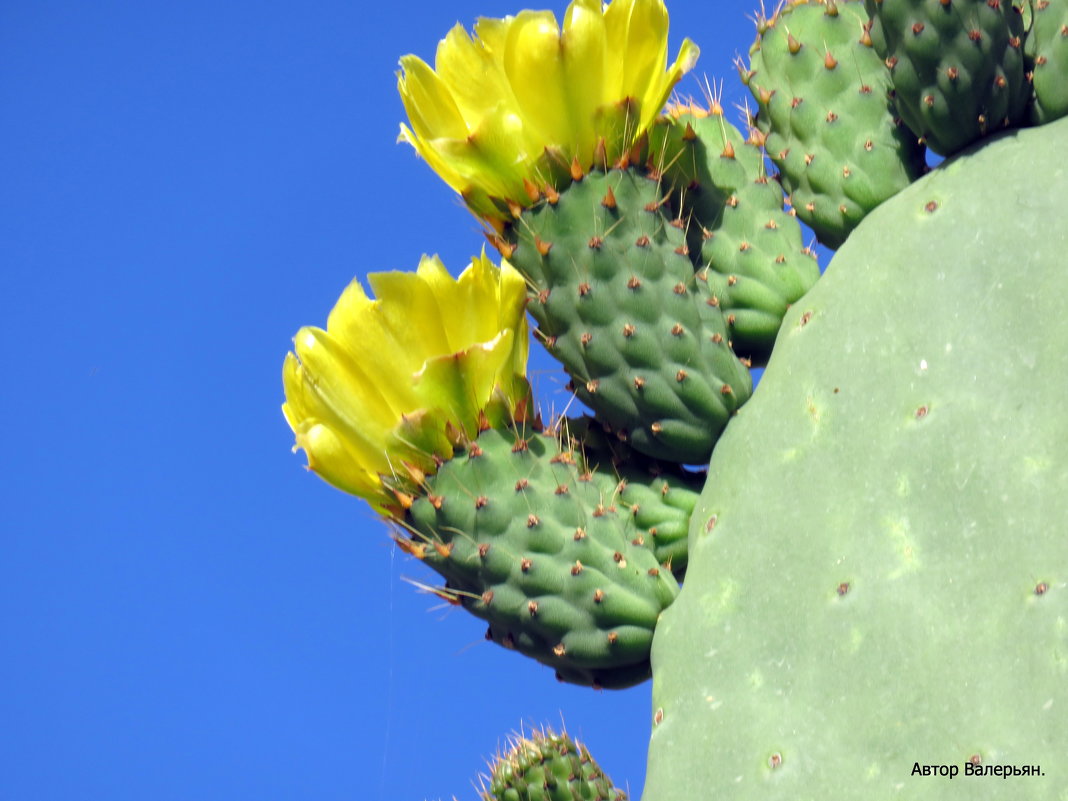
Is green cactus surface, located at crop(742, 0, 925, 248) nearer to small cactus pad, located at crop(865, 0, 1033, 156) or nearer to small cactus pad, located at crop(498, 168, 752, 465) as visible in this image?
small cactus pad, located at crop(865, 0, 1033, 156)

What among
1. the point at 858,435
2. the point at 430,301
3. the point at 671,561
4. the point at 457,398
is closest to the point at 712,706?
the point at 671,561

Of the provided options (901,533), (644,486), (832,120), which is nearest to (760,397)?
(644,486)

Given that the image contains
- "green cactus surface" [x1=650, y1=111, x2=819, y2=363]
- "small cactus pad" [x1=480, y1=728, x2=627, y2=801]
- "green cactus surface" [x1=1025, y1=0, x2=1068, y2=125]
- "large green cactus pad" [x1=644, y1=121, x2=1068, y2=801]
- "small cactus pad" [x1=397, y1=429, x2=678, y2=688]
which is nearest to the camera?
"large green cactus pad" [x1=644, y1=121, x2=1068, y2=801]

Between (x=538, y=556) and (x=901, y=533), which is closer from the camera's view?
(x=901, y=533)

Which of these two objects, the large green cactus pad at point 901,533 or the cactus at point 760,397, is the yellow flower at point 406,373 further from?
the large green cactus pad at point 901,533

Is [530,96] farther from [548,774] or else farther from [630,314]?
[548,774]

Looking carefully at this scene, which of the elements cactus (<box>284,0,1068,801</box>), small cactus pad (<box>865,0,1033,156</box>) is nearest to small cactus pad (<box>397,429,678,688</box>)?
cactus (<box>284,0,1068,801</box>)

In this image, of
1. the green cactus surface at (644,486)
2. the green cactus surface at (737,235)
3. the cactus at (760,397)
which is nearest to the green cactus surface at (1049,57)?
the cactus at (760,397)

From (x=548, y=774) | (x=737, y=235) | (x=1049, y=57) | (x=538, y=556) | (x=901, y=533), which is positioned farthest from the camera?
(x=548, y=774)
